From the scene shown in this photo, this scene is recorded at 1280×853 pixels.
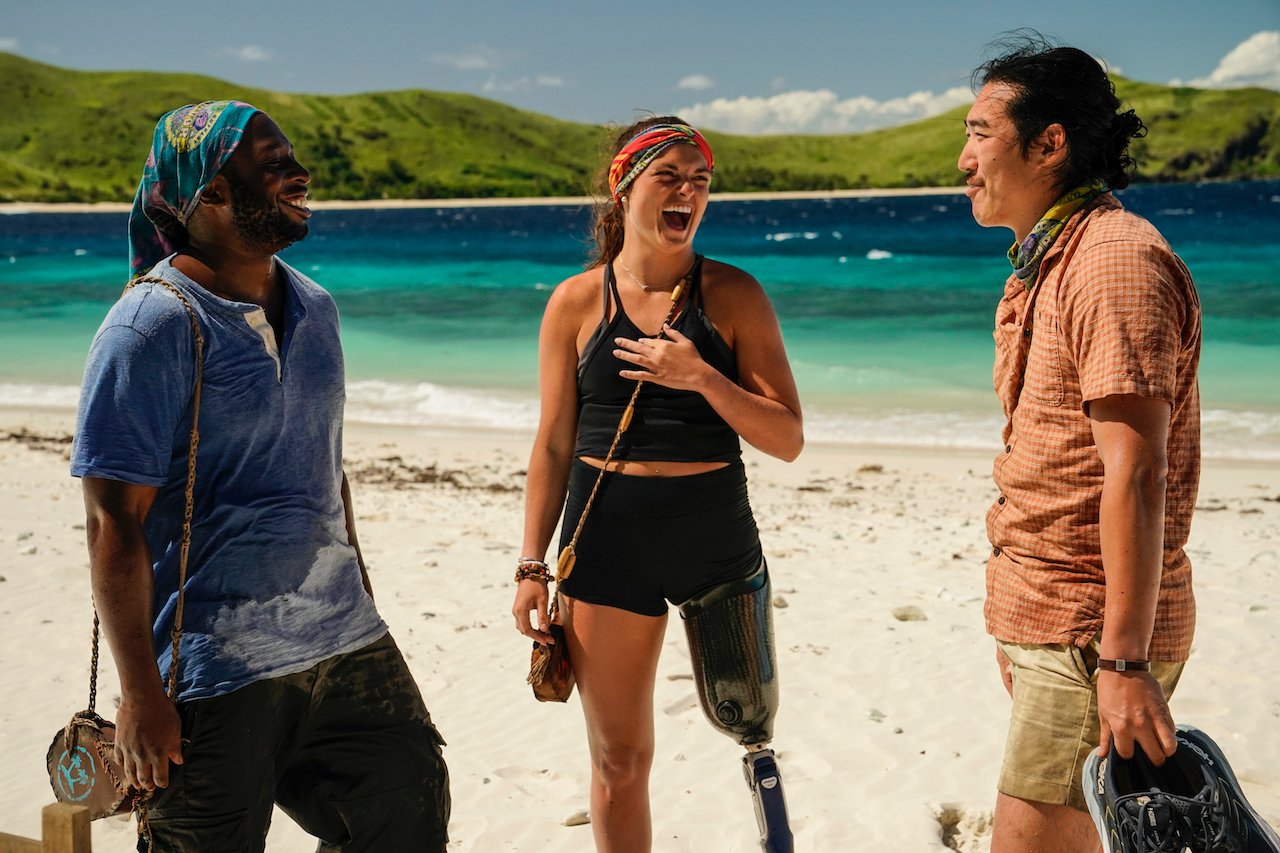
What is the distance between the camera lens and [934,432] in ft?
43.1

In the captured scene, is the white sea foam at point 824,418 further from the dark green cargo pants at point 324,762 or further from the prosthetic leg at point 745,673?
the dark green cargo pants at point 324,762

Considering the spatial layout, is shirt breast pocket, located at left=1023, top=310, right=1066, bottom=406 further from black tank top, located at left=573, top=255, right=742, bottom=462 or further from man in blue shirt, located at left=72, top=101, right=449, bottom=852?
man in blue shirt, located at left=72, top=101, right=449, bottom=852

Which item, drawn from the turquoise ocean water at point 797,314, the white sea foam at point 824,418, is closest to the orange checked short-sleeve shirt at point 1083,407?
the turquoise ocean water at point 797,314

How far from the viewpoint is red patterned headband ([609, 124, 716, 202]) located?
3.04 meters

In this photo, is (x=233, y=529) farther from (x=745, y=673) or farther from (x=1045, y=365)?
(x=1045, y=365)

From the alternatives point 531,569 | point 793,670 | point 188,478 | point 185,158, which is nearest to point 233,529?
point 188,478

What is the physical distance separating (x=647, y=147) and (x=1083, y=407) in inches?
54.2

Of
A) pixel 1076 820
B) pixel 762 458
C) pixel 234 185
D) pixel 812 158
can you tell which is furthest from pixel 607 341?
pixel 812 158

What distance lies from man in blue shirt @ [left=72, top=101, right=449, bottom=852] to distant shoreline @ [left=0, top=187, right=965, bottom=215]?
101375 millimetres

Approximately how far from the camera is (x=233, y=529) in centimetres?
234

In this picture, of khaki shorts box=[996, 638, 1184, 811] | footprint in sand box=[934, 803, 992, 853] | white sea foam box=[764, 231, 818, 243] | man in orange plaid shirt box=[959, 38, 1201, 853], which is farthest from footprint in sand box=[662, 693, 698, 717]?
white sea foam box=[764, 231, 818, 243]

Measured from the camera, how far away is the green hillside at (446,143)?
119938 mm

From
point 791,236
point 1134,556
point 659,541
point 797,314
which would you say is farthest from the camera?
point 791,236

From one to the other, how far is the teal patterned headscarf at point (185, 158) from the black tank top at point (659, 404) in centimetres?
108
